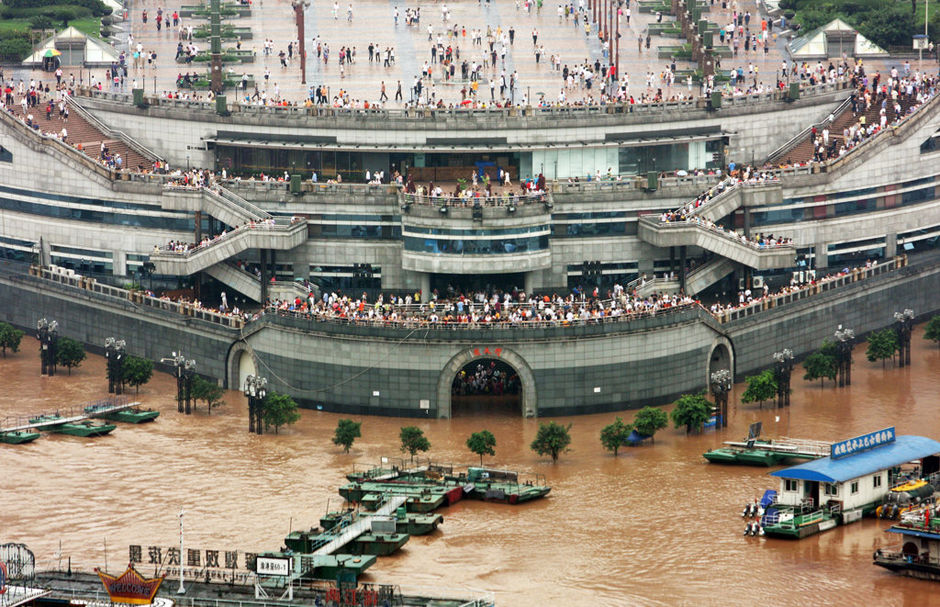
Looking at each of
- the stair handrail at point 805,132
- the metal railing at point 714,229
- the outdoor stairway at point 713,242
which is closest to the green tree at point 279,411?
the outdoor stairway at point 713,242

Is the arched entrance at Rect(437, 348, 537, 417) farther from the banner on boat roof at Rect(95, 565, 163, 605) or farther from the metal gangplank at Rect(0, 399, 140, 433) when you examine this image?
the banner on boat roof at Rect(95, 565, 163, 605)

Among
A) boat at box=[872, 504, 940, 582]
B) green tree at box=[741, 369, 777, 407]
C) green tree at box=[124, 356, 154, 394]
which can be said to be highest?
green tree at box=[124, 356, 154, 394]

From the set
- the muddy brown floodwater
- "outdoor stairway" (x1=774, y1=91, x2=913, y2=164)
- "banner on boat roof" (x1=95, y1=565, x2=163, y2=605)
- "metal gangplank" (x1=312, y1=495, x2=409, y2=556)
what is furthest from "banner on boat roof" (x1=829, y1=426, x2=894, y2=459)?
"outdoor stairway" (x1=774, y1=91, x2=913, y2=164)

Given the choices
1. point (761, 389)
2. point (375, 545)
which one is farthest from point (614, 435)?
point (375, 545)

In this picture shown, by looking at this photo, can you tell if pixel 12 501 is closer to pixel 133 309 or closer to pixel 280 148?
pixel 133 309

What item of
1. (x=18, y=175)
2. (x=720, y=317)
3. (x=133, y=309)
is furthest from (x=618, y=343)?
(x=18, y=175)

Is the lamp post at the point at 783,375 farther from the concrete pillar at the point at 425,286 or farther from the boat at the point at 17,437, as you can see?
the boat at the point at 17,437
